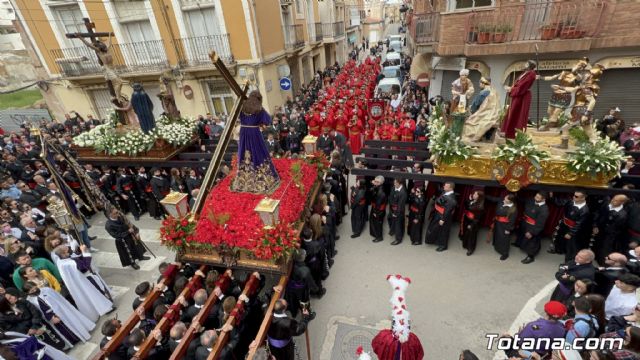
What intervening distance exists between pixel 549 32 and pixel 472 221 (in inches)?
311

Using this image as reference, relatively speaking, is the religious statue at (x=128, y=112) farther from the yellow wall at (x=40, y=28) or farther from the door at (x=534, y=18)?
the door at (x=534, y=18)

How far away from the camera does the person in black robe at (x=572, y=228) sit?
6285mm

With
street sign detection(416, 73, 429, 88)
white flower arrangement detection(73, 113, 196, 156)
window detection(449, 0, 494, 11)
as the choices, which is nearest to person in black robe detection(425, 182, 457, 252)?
white flower arrangement detection(73, 113, 196, 156)

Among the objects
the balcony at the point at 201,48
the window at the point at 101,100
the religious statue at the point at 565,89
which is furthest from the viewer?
the window at the point at 101,100

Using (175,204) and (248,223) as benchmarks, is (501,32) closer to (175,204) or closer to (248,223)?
(248,223)

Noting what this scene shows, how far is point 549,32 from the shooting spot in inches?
400

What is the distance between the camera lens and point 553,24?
33.2ft

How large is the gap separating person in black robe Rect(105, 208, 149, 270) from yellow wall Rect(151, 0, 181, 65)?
10638 mm

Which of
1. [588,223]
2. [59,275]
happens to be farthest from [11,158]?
[588,223]

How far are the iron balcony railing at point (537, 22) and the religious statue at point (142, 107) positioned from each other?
11937 mm

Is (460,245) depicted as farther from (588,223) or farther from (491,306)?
(588,223)

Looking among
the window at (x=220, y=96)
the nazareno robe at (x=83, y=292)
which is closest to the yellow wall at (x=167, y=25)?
the window at (x=220, y=96)

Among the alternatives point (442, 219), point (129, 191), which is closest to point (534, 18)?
point (442, 219)

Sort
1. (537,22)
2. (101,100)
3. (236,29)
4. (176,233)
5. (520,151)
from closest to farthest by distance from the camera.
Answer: (176,233) → (520,151) → (537,22) → (236,29) → (101,100)
